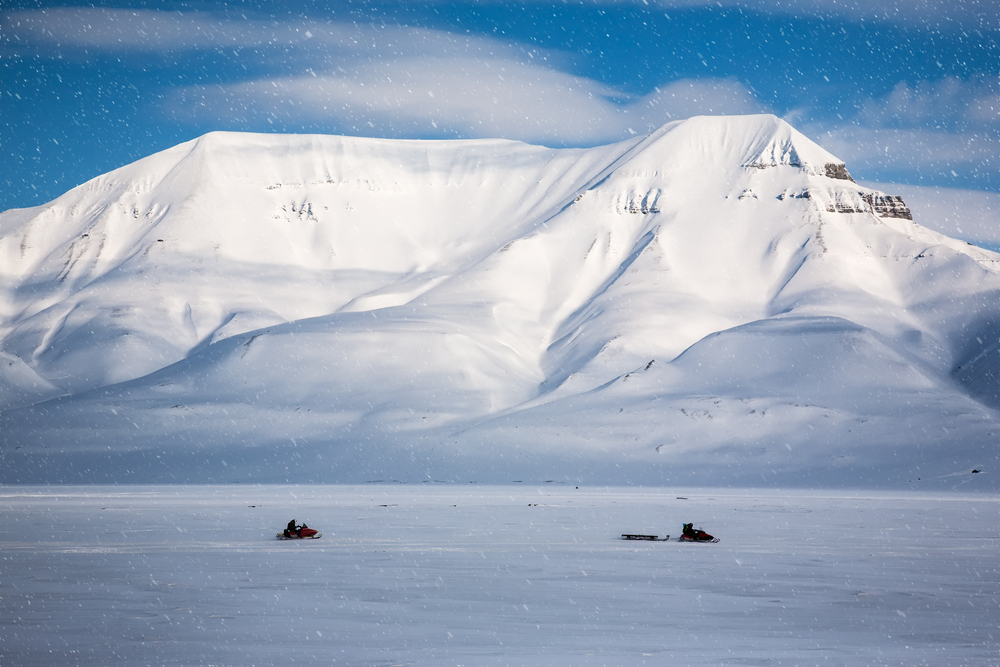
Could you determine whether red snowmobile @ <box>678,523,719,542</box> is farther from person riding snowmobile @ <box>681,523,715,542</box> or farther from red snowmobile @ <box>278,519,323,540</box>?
red snowmobile @ <box>278,519,323,540</box>

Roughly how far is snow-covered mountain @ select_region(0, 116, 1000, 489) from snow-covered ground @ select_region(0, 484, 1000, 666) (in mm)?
60323

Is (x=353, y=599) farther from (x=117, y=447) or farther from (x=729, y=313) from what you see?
(x=729, y=313)

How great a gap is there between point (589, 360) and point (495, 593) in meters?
123

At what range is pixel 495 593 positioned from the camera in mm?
24469

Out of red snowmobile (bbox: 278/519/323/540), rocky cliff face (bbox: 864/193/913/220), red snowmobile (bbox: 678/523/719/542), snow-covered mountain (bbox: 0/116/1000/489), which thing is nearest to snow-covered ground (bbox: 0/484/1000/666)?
red snowmobile (bbox: 678/523/719/542)

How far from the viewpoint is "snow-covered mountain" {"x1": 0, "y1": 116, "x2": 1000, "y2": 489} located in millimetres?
106375

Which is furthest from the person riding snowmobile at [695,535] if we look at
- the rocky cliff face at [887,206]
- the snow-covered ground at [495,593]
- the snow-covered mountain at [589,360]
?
the rocky cliff face at [887,206]

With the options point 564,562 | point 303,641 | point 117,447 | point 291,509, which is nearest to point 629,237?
point 117,447

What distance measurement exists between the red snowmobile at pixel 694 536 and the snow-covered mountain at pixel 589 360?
6100 centimetres

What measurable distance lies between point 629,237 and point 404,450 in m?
A: 88.8

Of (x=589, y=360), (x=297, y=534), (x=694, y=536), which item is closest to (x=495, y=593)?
(x=694, y=536)

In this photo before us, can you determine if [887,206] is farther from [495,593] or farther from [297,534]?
[495,593]

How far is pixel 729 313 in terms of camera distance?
166625mm

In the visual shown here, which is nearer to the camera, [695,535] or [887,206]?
[695,535]
